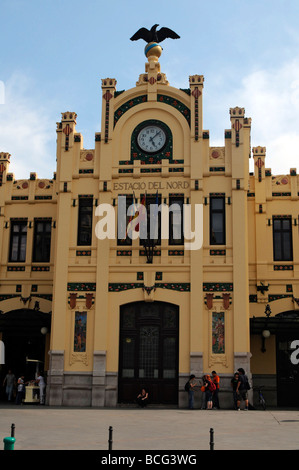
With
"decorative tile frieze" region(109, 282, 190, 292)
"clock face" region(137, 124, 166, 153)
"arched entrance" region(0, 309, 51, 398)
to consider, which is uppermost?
"clock face" region(137, 124, 166, 153)

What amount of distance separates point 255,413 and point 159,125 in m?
14.6

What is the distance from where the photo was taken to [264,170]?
3219cm

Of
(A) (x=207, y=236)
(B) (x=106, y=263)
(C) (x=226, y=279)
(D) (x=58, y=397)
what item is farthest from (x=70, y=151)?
(D) (x=58, y=397)

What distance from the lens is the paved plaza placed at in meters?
15.5

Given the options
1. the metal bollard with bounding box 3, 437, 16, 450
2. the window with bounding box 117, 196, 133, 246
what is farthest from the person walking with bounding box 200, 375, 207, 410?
the metal bollard with bounding box 3, 437, 16, 450

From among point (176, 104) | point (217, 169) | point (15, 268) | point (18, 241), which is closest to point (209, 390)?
point (217, 169)

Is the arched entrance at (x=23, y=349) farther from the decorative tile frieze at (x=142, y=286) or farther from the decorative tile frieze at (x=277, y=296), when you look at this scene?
the decorative tile frieze at (x=277, y=296)

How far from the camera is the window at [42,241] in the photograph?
32.3 metres

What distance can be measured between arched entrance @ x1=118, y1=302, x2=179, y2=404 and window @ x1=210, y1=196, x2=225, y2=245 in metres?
3.75

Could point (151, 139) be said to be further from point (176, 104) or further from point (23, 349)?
point (23, 349)

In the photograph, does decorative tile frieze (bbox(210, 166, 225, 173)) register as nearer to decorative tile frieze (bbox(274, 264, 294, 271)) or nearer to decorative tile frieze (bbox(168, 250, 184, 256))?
decorative tile frieze (bbox(168, 250, 184, 256))

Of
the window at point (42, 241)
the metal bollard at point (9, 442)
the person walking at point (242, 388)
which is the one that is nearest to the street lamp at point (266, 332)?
the person walking at point (242, 388)

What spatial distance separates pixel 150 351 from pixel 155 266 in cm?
396

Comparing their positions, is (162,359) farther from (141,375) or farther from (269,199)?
(269,199)
